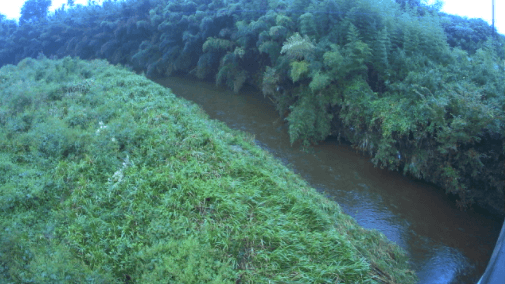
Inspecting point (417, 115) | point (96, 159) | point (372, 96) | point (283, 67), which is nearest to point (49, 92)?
point (96, 159)

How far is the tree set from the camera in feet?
83.0

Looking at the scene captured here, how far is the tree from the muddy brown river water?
20786 mm

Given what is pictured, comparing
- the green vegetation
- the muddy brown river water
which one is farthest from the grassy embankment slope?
the green vegetation

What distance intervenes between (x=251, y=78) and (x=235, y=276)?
14084mm

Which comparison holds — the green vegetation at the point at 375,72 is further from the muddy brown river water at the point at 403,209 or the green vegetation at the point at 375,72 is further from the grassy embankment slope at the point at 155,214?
the grassy embankment slope at the point at 155,214

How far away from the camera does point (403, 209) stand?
899 centimetres

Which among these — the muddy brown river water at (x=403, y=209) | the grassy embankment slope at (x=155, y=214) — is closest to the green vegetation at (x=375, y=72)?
the muddy brown river water at (x=403, y=209)

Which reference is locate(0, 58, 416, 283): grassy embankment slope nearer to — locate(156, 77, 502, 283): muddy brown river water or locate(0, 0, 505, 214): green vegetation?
locate(156, 77, 502, 283): muddy brown river water

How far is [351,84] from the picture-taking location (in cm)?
1191

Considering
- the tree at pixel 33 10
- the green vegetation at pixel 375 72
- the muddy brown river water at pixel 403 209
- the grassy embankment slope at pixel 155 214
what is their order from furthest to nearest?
the tree at pixel 33 10, the green vegetation at pixel 375 72, the muddy brown river water at pixel 403 209, the grassy embankment slope at pixel 155 214

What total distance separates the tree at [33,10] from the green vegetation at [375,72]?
11.4 m

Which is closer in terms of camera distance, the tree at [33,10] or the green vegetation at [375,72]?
the green vegetation at [375,72]

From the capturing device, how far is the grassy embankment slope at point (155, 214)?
4805mm

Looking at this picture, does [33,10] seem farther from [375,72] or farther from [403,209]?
[403,209]
